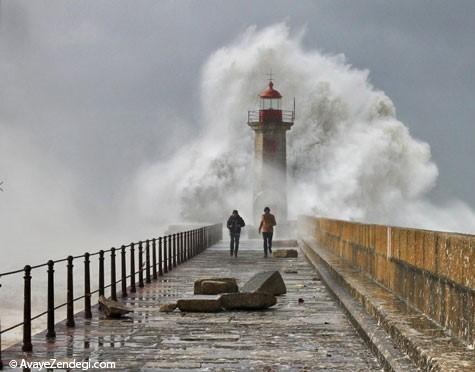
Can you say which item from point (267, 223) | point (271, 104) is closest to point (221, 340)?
point (267, 223)

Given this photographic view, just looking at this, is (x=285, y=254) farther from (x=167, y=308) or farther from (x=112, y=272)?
(x=167, y=308)

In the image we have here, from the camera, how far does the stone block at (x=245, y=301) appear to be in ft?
43.8

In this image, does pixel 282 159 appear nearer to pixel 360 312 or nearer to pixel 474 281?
pixel 360 312

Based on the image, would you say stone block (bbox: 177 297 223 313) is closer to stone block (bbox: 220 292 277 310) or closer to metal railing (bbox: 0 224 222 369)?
stone block (bbox: 220 292 277 310)

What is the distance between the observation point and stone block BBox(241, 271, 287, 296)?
14648mm

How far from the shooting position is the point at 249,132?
9050 cm

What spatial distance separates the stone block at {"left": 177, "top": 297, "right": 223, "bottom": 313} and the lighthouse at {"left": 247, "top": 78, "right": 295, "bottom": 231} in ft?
120

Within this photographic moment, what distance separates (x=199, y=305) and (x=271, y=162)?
124 ft

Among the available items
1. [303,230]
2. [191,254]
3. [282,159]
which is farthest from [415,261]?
[282,159]

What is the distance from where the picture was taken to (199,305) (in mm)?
13047

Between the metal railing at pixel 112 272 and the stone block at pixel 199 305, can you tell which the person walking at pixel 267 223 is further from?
the stone block at pixel 199 305

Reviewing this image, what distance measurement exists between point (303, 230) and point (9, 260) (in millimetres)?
51252

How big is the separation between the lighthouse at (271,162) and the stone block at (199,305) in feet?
120

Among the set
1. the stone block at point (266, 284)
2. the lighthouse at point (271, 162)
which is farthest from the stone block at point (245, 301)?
the lighthouse at point (271, 162)
